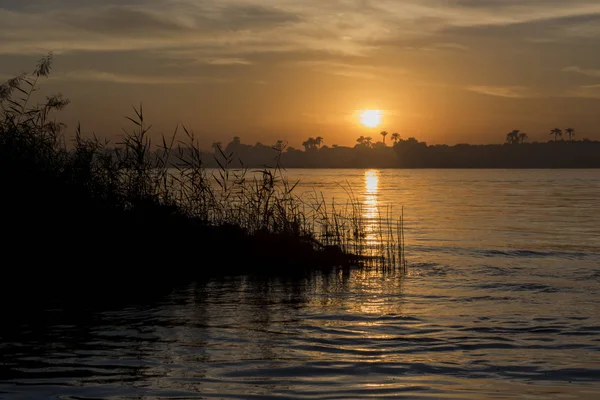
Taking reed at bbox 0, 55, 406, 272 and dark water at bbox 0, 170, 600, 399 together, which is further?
reed at bbox 0, 55, 406, 272

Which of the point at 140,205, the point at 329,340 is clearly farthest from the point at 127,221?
the point at 329,340

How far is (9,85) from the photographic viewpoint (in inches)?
797

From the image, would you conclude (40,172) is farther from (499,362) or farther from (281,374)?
(499,362)

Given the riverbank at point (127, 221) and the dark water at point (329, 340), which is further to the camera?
the riverbank at point (127, 221)

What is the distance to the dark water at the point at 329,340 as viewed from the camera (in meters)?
9.02

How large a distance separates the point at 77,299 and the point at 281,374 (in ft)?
23.7

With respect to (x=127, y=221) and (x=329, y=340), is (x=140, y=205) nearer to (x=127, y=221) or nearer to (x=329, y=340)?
(x=127, y=221)

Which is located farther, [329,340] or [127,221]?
[127,221]

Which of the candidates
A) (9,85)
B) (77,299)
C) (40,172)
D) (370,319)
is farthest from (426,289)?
(9,85)

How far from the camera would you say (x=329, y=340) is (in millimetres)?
11773

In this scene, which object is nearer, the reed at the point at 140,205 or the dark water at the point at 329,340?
the dark water at the point at 329,340

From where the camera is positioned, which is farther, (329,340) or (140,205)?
(140,205)

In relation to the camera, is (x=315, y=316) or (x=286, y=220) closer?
(x=315, y=316)

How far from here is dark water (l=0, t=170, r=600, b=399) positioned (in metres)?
9.02
